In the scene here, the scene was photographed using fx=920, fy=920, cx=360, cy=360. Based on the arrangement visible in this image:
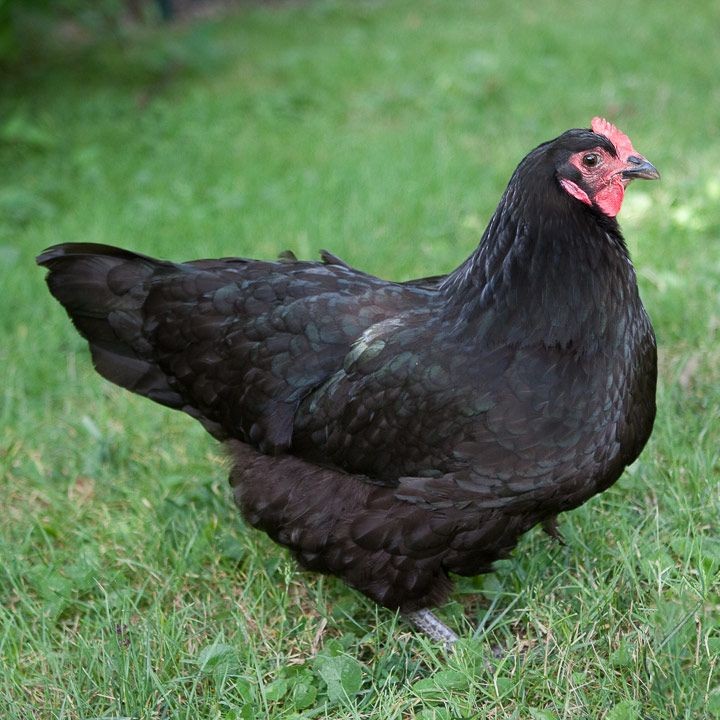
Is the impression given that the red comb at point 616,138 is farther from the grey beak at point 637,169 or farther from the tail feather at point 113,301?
the tail feather at point 113,301

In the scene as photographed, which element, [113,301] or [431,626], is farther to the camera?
[113,301]

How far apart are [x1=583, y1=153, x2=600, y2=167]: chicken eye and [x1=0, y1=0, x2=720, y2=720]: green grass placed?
3.51 ft

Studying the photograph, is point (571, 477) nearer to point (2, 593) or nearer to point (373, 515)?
point (373, 515)

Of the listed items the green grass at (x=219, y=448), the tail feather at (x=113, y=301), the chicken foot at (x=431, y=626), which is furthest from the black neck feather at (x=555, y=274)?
the tail feather at (x=113, y=301)

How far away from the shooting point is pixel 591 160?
7.58ft

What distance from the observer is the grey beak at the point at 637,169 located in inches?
92.4

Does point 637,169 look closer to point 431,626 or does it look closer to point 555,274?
point 555,274

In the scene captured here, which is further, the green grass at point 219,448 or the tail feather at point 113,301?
the tail feather at point 113,301

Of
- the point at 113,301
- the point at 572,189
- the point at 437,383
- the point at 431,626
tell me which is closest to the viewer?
the point at 572,189

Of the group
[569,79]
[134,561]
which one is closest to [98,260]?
[134,561]

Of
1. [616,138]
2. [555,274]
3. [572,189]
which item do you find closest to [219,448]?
[555,274]

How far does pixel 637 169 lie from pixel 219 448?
1579 mm

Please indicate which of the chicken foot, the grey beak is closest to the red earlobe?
the grey beak

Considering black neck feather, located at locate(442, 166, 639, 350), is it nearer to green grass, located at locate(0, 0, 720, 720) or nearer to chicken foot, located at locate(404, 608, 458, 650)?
green grass, located at locate(0, 0, 720, 720)
